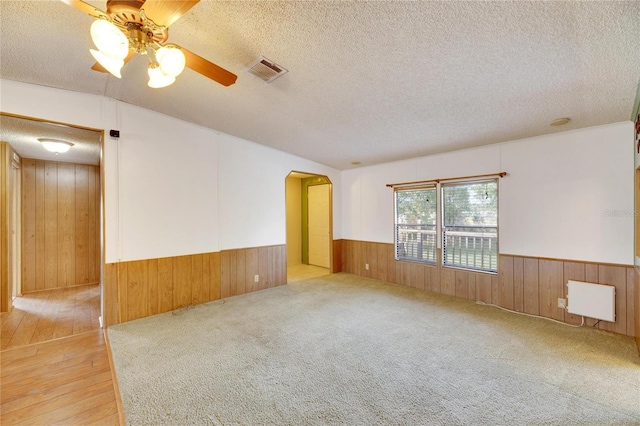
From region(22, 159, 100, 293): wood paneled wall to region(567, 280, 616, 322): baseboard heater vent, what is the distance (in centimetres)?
766

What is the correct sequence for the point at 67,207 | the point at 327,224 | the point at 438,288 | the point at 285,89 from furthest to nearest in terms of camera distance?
1. the point at 327,224
2. the point at 67,207
3. the point at 438,288
4. the point at 285,89

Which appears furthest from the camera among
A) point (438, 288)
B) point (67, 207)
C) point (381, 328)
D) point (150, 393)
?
point (67, 207)

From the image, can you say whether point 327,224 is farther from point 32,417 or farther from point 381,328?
point 32,417

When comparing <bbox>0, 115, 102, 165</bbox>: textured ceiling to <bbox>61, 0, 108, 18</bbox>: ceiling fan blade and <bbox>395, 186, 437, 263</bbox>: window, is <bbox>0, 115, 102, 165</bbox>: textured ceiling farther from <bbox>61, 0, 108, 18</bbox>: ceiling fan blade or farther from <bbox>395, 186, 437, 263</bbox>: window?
<bbox>395, 186, 437, 263</bbox>: window

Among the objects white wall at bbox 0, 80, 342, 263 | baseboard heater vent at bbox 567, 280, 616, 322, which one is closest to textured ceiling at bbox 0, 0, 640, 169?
white wall at bbox 0, 80, 342, 263

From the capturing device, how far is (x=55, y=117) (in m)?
2.97

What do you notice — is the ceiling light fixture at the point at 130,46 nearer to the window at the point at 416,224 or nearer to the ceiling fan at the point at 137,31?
the ceiling fan at the point at 137,31

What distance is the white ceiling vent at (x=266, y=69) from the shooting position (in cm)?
233

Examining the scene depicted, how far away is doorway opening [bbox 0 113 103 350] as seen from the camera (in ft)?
11.7

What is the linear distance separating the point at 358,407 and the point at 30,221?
6106mm

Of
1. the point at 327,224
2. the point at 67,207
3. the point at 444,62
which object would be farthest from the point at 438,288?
the point at 67,207

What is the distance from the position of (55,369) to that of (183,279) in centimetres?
158

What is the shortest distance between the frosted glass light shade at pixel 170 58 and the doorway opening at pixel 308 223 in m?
4.73

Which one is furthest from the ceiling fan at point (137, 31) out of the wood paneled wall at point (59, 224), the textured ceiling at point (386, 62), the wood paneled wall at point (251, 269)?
the wood paneled wall at point (59, 224)
